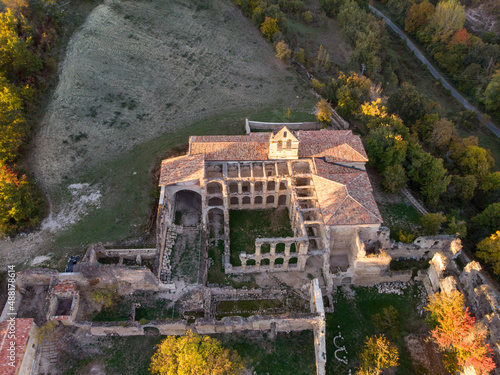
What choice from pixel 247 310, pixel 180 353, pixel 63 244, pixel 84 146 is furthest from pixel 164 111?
pixel 180 353

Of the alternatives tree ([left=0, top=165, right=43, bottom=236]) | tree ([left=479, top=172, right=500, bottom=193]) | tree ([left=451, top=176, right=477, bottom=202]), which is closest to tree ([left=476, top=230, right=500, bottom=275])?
tree ([left=451, top=176, right=477, bottom=202])

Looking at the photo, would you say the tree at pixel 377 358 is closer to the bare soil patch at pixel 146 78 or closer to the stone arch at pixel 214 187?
the stone arch at pixel 214 187

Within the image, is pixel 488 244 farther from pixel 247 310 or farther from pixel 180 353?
→ pixel 180 353

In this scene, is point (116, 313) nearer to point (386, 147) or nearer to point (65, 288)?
point (65, 288)

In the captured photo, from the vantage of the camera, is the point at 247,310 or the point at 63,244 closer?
the point at 247,310

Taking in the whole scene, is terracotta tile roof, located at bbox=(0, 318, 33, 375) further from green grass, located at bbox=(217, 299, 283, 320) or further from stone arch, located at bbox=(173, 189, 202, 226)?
stone arch, located at bbox=(173, 189, 202, 226)

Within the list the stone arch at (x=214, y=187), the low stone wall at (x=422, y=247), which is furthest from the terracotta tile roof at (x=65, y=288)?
the low stone wall at (x=422, y=247)

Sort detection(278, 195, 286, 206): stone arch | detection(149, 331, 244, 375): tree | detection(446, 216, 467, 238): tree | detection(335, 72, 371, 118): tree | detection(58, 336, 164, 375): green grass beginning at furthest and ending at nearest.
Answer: detection(335, 72, 371, 118): tree
detection(278, 195, 286, 206): stone arch
detection(446, 216, 467, 238): tree
detection(58, 336, 164, 375): green grass
detection(149, 331, 244, 375): tree
